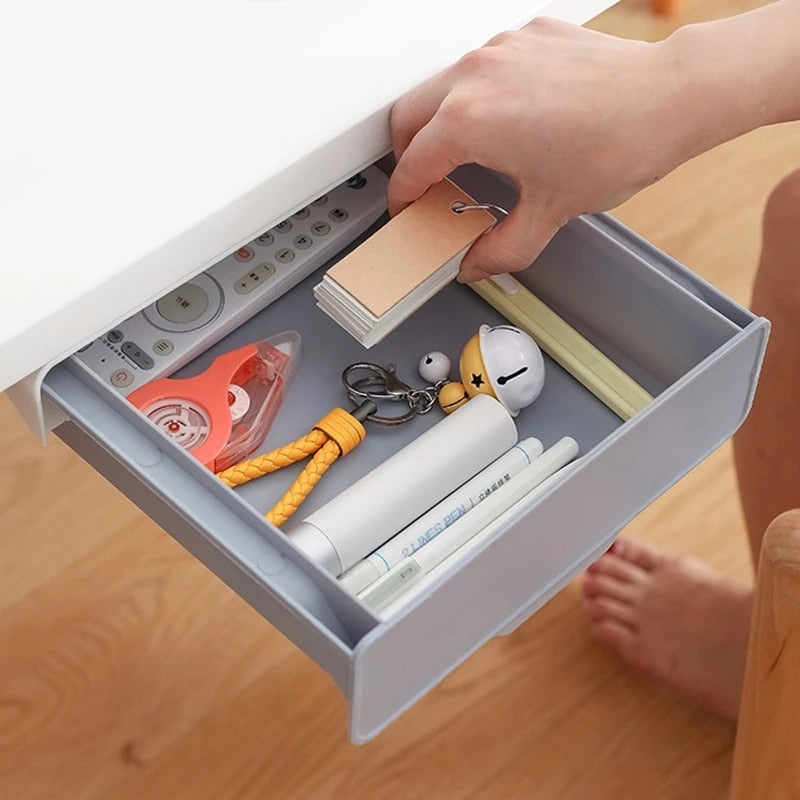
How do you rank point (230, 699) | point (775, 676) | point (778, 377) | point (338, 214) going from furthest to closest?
point (230, 699) < point (778, 377) < point (338, 214) < point (775, 676)

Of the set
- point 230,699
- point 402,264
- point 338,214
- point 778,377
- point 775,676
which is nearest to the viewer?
point 775,676

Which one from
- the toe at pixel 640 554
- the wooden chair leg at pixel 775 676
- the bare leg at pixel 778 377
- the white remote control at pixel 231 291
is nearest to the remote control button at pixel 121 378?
the white remote control at pixel 231 291

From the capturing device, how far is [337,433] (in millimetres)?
644

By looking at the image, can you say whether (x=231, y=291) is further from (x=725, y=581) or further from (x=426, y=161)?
(x=725, y=581)

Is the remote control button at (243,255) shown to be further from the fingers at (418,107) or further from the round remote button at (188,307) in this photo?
the fingers at (418,107)

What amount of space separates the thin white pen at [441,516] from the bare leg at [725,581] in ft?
0.89

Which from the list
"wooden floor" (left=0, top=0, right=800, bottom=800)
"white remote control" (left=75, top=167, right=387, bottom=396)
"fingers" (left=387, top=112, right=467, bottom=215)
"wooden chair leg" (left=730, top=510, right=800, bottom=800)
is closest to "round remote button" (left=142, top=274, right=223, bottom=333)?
"white remote control" (left=75, top=167, right=387, bottom=396)

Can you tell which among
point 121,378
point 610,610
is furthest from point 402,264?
point 610,610

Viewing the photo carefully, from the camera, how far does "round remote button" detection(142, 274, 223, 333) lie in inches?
25.9

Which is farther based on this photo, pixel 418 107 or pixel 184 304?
pixel 184 304

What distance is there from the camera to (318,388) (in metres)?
0.68

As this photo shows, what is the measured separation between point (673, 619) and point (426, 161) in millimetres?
548

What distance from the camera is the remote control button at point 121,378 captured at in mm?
626

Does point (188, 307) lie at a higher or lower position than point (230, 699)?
higher
